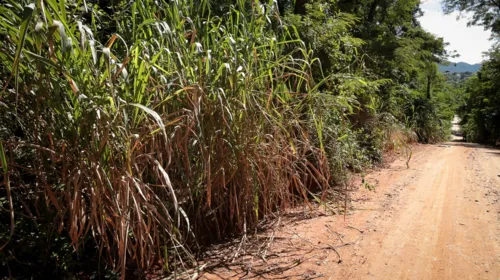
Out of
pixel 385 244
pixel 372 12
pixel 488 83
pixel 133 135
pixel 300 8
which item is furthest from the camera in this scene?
pixel 488 83

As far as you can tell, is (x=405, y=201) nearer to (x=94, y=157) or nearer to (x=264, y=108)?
(x=264, y=108)

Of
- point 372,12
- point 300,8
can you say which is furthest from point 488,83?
point 300,8

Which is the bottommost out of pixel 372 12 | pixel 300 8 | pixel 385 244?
pixel 385 244

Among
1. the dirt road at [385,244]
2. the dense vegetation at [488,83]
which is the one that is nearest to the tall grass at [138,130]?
the dirt road at [385,244]

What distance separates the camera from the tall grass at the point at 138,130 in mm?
1708

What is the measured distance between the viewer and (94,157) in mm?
1735

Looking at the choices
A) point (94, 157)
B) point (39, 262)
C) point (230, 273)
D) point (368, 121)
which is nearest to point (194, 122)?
point (94, 157)

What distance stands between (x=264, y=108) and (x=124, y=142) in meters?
1.13

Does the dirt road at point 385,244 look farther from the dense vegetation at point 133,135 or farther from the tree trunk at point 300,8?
the tree trunk at point 300,8

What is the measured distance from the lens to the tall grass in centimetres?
171

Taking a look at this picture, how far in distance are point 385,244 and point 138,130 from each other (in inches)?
82.6

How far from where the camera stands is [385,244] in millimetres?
2709

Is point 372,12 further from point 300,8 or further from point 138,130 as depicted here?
point 138,130

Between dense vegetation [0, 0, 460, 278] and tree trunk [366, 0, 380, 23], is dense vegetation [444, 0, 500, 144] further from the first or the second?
dense vegetation [0, 0, 460, 278]
